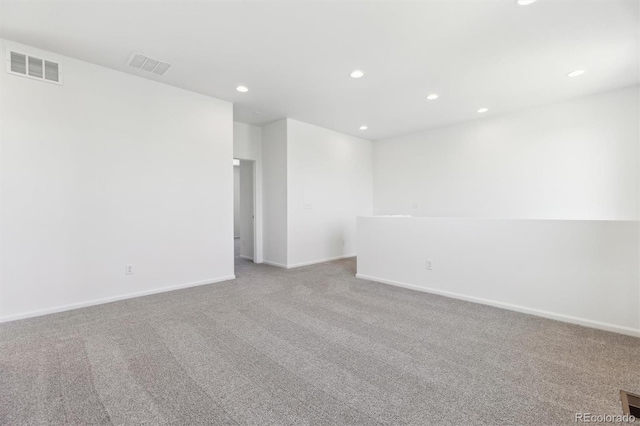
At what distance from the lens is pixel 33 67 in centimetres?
300

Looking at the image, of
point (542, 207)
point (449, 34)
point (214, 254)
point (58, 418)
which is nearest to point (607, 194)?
point (542, 207)

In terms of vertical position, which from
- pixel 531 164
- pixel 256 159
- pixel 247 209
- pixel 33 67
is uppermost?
pixel 33 67

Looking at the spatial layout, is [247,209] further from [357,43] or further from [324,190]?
[357,43]

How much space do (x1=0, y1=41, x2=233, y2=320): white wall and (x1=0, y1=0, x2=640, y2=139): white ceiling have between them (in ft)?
1.30

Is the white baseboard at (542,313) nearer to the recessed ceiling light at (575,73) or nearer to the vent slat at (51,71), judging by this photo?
the recessed ceiling light at (575,73)

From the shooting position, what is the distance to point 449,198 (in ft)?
19.3

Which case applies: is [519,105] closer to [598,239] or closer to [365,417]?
[598,239]

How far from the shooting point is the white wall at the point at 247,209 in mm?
6109

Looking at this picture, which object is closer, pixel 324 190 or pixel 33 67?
pixel 33 67

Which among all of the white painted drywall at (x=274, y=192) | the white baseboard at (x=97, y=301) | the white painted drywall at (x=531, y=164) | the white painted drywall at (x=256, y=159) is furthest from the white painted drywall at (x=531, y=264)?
the white baseboard at (x=97, y=301)

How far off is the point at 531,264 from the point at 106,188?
16.9ft

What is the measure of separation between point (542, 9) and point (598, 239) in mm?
2246

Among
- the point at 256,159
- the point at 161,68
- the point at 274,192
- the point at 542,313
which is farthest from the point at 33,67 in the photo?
the point at 542,313

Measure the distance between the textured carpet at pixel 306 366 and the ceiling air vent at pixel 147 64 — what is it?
2.93 m
